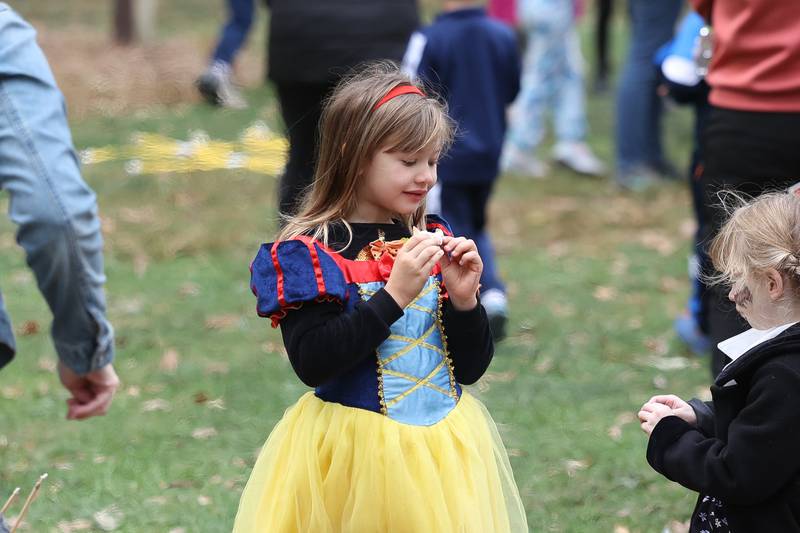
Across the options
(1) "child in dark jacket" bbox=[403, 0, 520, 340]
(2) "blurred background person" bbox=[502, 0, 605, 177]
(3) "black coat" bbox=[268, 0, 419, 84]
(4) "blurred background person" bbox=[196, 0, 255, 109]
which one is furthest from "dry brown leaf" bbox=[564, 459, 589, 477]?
(4) "blurred background person" bbox=[196, 0, 255, 109]

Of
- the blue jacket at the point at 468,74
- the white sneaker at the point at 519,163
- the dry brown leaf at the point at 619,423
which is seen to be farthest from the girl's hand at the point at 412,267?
the white sneaker at the point at 519,163

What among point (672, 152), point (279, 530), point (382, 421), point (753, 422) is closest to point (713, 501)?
point (753, 422)

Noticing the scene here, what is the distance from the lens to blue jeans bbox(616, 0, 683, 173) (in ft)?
26.6

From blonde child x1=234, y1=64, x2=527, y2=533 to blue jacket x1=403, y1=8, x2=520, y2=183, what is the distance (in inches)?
107

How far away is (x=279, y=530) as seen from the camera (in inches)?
104

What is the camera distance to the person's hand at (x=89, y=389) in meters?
3.11

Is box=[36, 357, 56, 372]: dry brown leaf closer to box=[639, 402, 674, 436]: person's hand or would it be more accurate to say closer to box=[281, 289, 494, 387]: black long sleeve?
box=[281, 289, 494, 387]: black long sleeve

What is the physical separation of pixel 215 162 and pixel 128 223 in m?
1.60

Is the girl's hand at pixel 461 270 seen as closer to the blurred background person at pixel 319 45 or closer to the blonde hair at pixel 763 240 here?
the blonde hair at pixel 763 240

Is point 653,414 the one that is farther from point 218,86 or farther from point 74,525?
point 218,86

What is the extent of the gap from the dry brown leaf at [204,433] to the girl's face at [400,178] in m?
2.09

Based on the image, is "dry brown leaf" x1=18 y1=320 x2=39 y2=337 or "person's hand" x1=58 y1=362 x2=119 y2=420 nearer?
"person's hand" x1=58 y1=362 x2=119 y2=420

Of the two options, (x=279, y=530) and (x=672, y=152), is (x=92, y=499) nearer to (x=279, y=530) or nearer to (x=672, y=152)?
(x=279, y=530)

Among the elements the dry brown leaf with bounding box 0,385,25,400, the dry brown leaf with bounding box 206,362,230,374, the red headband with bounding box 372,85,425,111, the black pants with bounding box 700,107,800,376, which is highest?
the red headband with bounding box 372,85,425,111
